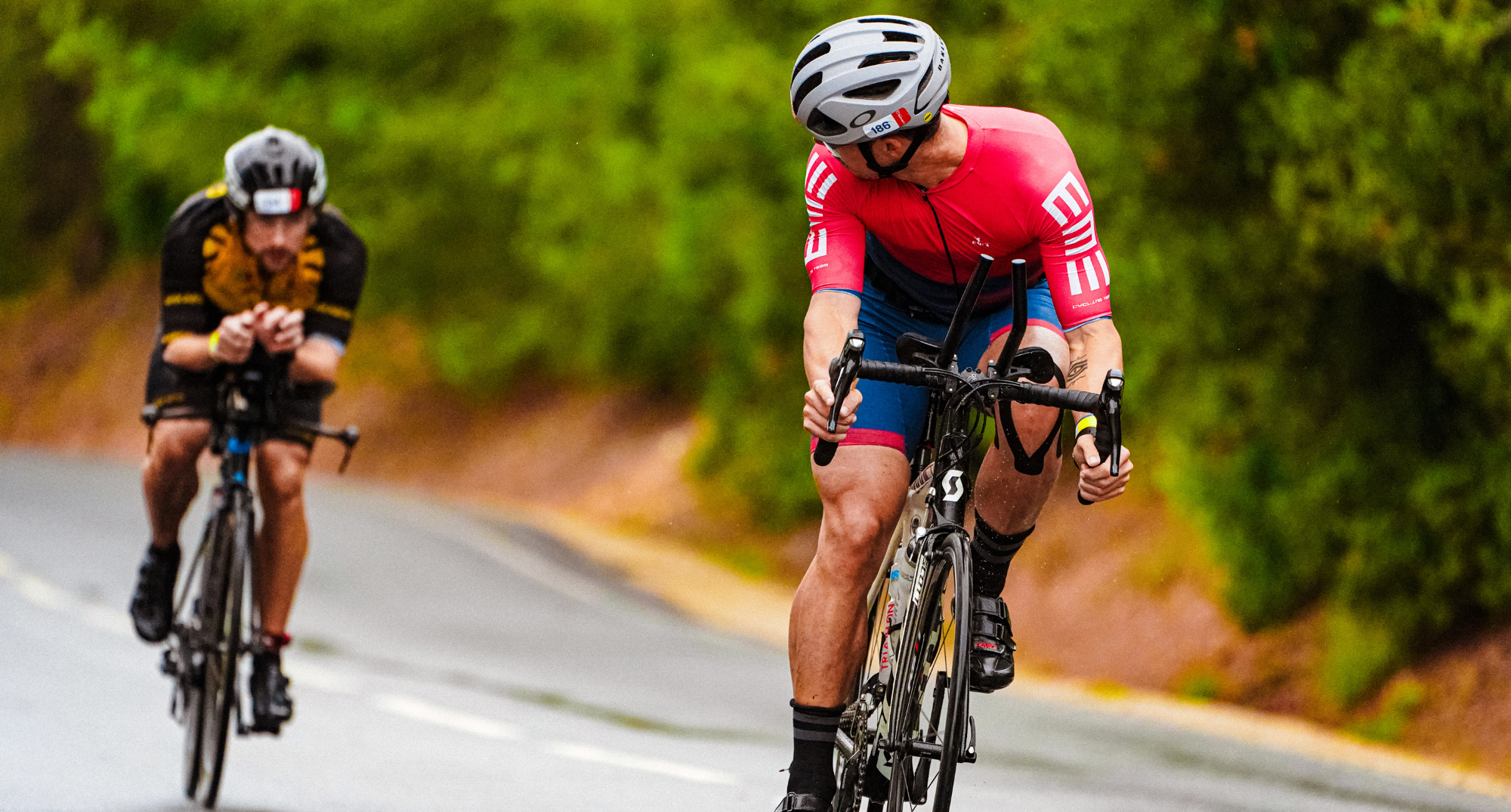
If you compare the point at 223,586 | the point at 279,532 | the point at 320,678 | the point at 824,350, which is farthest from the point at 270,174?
the point at 320,678

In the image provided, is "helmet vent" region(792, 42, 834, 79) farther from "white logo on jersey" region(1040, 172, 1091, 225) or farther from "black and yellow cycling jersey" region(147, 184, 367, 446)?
"black and yellow cycling jersey" region(147, 184, 367, 446)

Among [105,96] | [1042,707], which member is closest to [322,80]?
[105,96]

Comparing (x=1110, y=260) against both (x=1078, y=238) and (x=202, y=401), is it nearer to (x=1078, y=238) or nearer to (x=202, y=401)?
(x=202, y=401)

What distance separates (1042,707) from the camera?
38.5 ft

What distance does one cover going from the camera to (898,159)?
4512 mm

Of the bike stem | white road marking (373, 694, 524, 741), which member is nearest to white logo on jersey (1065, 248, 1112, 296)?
the bike stem

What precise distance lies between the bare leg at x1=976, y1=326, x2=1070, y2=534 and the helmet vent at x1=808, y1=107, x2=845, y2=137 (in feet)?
2.42

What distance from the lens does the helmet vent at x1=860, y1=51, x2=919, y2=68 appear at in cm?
434

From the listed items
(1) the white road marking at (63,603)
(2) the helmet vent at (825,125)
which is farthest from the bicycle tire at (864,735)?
(1) the white road marking at (63,603)

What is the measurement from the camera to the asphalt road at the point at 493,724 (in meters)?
7.34

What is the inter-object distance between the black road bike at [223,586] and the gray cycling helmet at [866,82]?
272 centimetres

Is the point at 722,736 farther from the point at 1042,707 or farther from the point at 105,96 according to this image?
the point at 105,96

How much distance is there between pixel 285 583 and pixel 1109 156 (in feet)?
28.1

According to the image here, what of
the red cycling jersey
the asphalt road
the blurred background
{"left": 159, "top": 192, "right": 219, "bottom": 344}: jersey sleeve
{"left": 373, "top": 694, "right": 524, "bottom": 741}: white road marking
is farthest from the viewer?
the blurred background
